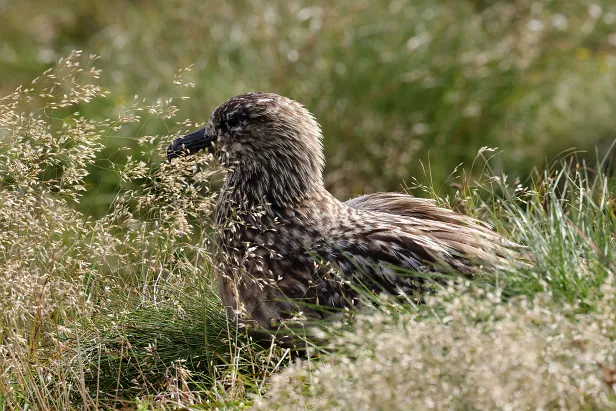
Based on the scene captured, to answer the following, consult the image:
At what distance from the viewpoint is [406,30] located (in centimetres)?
854

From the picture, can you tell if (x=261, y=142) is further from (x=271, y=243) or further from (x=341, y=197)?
(x=341, y=197)

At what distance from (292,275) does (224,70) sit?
15.5 ft

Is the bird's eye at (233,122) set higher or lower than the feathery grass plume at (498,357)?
higher

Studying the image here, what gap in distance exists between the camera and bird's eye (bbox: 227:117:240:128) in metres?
4.61

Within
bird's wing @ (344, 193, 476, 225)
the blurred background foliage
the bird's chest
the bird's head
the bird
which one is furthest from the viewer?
the blurred background foliage

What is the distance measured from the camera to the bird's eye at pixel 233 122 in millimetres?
4609

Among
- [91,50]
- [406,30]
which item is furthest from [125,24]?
[406,30]

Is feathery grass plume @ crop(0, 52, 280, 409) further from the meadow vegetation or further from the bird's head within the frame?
the bird's head

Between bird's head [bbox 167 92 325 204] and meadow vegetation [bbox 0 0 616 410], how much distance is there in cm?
26

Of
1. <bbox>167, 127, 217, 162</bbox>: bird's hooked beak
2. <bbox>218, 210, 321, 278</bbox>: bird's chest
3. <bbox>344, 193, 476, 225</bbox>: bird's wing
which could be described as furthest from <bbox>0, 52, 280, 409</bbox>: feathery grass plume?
<bbox>344, 193, 476, 225</bbox>: bird's wing

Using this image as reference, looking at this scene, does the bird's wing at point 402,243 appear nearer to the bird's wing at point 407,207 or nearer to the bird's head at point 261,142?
the bird's wing at point 407,207

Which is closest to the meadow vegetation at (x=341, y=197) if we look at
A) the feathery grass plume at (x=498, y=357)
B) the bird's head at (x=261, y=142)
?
the feathery grass plume at (x=498, y=357)

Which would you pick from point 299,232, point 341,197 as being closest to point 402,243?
point 299,232

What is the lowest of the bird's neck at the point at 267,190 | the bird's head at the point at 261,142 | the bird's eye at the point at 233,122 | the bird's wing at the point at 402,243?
the bird's wing at the point at 402,243
